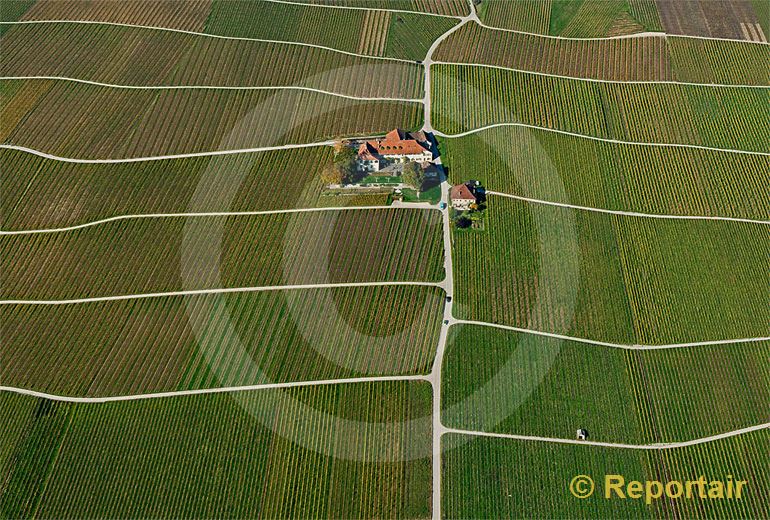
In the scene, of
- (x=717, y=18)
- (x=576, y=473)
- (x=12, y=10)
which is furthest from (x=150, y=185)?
(x=717, y=18)

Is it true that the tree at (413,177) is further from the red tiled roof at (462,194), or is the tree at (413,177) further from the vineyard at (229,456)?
the vineyard at (229,456)

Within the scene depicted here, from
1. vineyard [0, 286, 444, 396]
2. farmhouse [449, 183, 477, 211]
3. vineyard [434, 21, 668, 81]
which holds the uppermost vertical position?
vineyard [434, 21, 668, 81]

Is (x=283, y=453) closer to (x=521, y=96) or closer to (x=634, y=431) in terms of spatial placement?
(x=634, y=431)

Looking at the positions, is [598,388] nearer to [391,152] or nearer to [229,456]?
[229,456]

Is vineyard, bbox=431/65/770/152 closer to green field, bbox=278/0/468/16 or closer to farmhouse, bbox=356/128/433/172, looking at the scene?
farmhouse, bbox=356/128/433/172

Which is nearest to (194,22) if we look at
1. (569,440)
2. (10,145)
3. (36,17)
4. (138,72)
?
(138,72)

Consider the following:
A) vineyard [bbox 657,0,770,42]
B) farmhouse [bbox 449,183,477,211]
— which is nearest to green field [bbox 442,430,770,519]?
farmhouse [bbox 449,183,477,211]

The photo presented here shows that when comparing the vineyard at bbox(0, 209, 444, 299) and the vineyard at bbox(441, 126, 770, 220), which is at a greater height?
the vineyard at bbox(441, 126, 770, 220)
